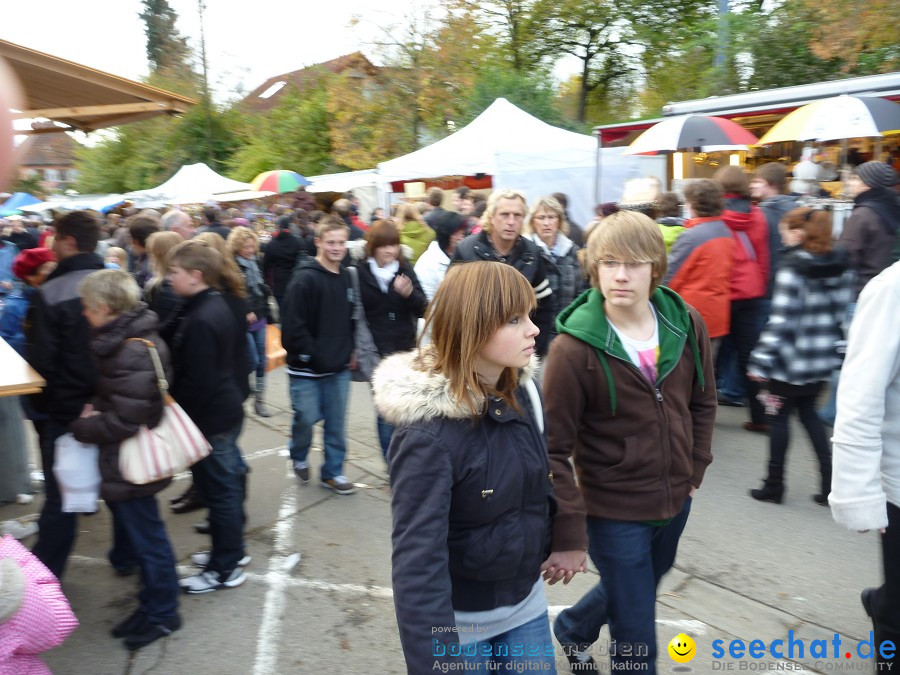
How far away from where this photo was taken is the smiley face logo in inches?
126

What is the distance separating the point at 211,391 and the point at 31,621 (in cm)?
159

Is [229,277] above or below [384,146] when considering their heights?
below

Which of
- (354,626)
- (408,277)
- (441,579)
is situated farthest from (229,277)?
(441,579)

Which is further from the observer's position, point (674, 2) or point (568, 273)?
point (674, 2)

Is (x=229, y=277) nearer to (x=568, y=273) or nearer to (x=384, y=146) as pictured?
(x=568, y=273)

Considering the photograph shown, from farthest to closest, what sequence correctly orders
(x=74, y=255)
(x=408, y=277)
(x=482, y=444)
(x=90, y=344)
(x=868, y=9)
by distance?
(x=868, y=9) < (x=408, y=277) < (x=74, y=255) < (x=90, y=344) < (x=482, y=444)

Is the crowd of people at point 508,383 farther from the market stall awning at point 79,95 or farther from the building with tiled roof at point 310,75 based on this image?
the building with tiled roof at point 310,75

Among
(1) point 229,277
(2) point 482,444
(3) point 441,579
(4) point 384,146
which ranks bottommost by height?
(3) point 441,579

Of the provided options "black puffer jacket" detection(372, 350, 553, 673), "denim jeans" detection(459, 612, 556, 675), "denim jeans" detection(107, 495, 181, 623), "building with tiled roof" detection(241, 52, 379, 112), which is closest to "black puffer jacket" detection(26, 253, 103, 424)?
"denim jeans" detection(107, 495, 181, 623)

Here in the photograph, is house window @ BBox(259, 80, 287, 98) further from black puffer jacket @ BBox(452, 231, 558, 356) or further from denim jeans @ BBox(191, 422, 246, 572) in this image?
denim jeans @ BBox(191, 422, 246, 572)

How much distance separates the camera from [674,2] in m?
30.2

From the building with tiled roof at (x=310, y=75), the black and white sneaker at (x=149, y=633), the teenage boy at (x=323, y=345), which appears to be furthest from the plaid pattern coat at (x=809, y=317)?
the building with tiled roof at (x=310, y=75)

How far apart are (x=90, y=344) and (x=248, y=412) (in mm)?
4029

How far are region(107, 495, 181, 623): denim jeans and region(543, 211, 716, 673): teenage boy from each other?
2.02 m
